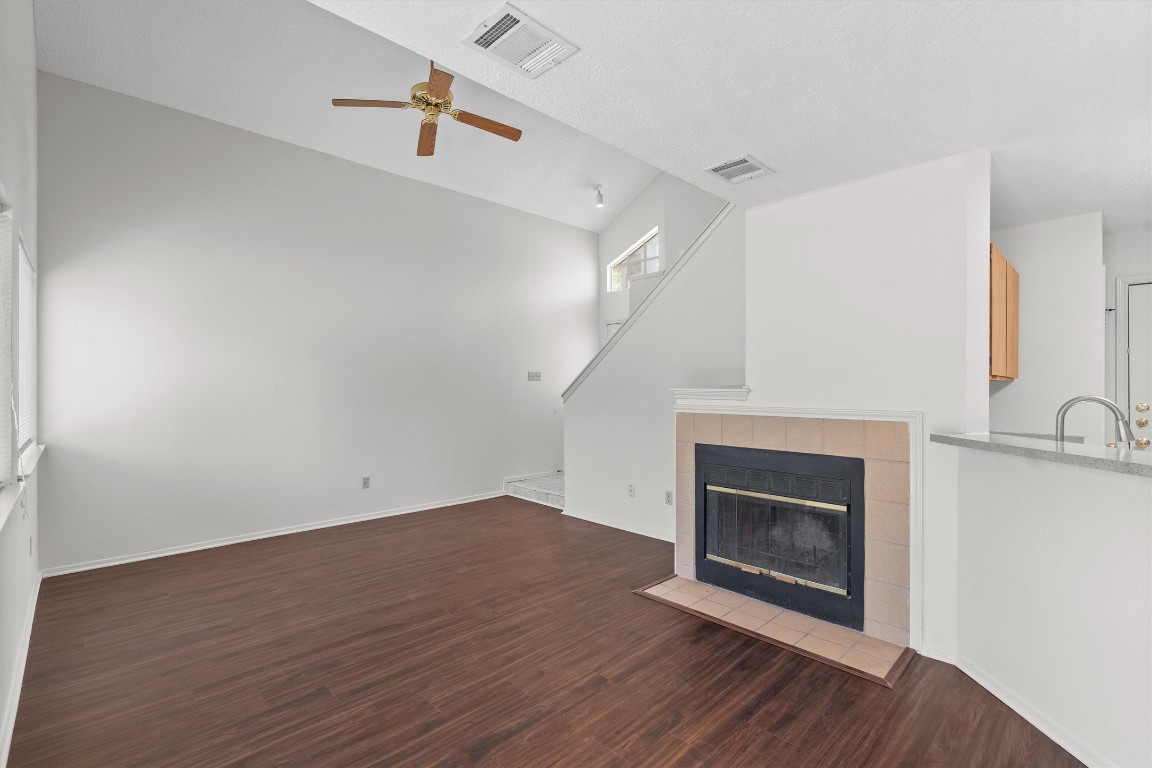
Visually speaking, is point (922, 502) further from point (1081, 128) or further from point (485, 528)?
point (485, 528)

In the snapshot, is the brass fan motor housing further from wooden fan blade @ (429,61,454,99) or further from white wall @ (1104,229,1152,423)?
white wall @ (1104,229,1152,423)

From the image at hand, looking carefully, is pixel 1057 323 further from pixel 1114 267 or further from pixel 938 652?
pixel 938 652

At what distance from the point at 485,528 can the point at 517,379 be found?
226cm

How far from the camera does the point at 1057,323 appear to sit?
3.72 m

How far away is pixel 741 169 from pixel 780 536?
6.75ft

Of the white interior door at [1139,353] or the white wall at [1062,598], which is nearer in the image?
the white wall at [1062,598]

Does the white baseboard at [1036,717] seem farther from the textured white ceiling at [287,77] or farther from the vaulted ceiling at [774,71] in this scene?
the textured white ceiling at [287,77]

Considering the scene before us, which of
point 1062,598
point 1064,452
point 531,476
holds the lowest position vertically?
point 531,476

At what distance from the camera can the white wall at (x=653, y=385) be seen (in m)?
4.28

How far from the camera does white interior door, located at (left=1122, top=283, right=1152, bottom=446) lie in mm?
3832

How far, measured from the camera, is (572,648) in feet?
9.00

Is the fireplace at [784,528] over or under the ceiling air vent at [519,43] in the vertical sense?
under

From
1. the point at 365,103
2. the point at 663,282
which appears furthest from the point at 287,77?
the point at 663,282

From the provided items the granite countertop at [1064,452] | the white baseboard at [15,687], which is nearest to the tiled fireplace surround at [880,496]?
the granite countertop at [1064,452]
